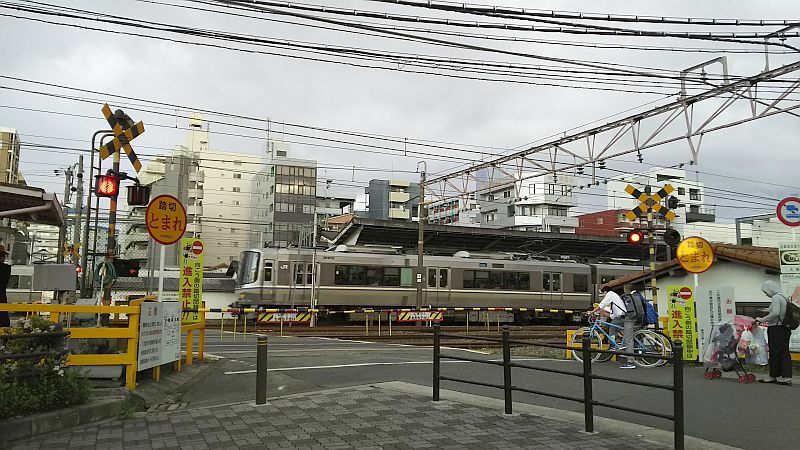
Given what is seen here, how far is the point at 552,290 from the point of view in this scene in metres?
29.2

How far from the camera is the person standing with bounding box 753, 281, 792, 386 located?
8.45m

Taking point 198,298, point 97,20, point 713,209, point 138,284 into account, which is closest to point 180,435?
point 97,20

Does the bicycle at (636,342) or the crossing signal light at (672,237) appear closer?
the bicycle at (636,342)

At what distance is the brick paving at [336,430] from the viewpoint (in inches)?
200

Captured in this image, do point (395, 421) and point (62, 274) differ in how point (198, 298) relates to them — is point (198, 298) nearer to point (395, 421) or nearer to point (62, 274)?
point (62, 274)

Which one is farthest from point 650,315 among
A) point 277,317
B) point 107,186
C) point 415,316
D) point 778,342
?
point 277,317

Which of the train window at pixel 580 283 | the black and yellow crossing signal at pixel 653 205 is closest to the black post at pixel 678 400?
the black and yellow crossing signal at pixel 653 205

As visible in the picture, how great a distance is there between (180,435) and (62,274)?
5008mm

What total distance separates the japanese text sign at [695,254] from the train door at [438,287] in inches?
621

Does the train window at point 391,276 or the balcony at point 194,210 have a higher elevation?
the balcony at point 194,210

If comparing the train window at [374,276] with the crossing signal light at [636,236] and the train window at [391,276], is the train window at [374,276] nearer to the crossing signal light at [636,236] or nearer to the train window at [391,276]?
the train window at [391,276]

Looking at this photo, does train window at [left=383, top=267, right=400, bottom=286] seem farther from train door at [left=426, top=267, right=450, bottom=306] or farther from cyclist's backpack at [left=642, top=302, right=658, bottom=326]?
cyclist's backpack at [left=642, top=302, right=658, bottom=326]

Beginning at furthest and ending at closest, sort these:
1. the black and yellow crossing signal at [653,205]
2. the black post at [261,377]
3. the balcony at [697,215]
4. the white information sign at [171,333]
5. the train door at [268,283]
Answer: the balcony at [697,215] < the train door at [268,283] < the black and yellow crossing signal at [653,205] < the white information sign at [171,333] < the black post at [261,377]

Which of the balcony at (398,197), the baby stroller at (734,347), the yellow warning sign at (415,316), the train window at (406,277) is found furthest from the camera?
the balcony at (398,197)
